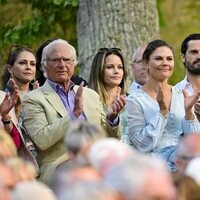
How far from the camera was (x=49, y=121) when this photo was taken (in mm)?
9750

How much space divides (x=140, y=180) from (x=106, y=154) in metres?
0.64

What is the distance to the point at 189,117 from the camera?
9.95 meters

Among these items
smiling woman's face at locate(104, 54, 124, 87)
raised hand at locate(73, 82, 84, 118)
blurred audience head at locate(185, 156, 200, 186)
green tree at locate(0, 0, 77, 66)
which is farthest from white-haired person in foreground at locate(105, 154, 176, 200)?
green tree at locate(0, 0, 77, 66)

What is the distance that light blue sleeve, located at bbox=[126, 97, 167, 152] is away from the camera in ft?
32.4

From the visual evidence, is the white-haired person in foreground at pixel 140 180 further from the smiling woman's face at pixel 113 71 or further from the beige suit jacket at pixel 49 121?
the smiling woman's face at pixel 113 71

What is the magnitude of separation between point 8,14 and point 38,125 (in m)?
10.6

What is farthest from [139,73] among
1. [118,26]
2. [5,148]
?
[5,148]

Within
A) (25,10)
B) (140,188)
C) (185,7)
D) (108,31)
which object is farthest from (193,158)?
(185,7)

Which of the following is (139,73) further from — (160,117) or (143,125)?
(160,117)

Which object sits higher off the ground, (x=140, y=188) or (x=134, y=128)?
(x=140, y=188)

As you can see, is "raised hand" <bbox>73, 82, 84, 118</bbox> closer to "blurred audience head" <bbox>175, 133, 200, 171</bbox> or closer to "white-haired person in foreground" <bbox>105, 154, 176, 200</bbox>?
"blurred audience head" <bbox>175, 133, 200, 171</bbox>

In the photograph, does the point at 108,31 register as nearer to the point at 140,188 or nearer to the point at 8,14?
the point at 8,14

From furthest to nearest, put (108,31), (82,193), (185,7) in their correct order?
(185,7)
(108,31)
(82,193)

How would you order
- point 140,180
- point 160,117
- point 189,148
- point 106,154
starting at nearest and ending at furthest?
point 140,180 → point 106,154 → point 189,148 → point 160,117
